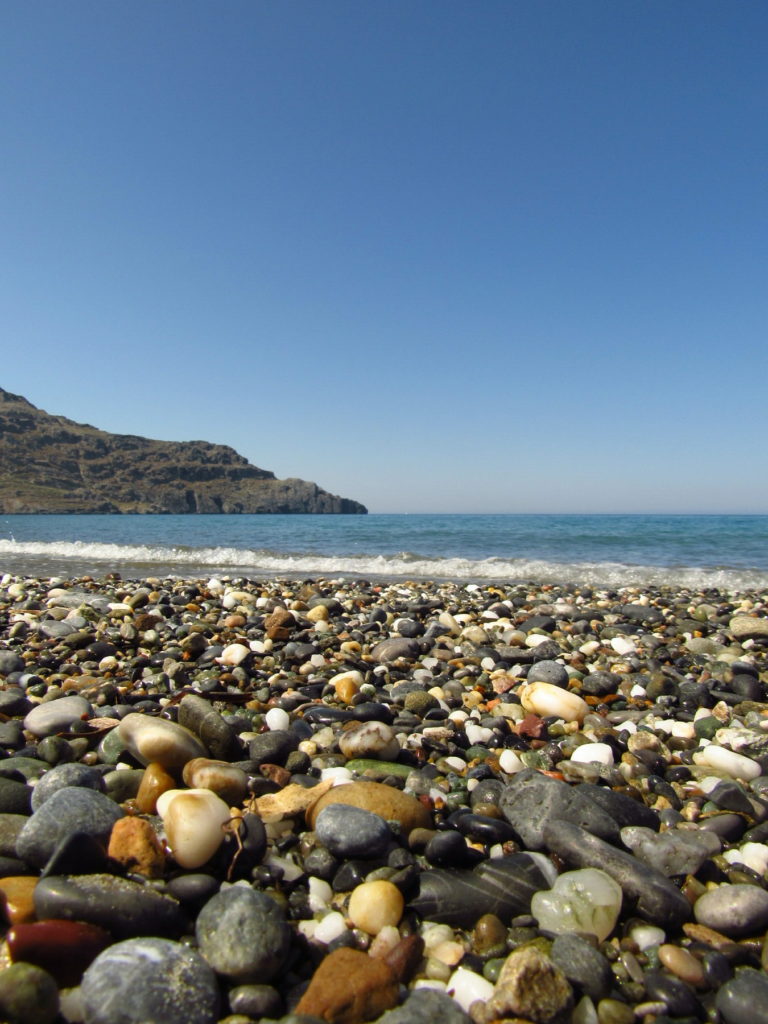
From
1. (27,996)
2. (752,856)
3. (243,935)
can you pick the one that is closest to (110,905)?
(27,996)

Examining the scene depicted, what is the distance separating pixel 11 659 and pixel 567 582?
10815 mm

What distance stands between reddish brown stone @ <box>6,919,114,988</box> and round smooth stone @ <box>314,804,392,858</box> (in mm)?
754

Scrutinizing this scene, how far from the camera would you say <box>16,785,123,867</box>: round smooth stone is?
1830 mm

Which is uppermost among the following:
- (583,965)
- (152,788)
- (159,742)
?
(159,742)

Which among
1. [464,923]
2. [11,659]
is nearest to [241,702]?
[11,659]

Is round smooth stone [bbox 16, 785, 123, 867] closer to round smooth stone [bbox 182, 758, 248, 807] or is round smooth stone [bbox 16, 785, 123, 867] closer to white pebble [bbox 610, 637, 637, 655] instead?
round smooth stone [bbox 182, 758, 248, 807]

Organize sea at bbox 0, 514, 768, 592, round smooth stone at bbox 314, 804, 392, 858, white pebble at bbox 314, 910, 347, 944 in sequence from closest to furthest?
1. white pebble at bbox 314, 910, 347, 944
2. round smooth stone at bbox 314, 804, 392, 858
3. sea at bbox 0, 514, 768, 592

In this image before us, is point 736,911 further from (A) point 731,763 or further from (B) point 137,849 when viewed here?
(B) point 137,849

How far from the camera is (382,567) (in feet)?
49.4

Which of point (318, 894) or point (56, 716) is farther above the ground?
point (56, 716)

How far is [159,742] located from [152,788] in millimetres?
224

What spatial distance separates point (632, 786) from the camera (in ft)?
8.99

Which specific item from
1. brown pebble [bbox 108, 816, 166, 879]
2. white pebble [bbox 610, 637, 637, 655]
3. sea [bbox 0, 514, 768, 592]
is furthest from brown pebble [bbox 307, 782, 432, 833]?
sea [bbox 0, 514, 768, 592]

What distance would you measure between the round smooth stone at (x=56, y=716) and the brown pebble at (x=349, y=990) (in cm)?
205
